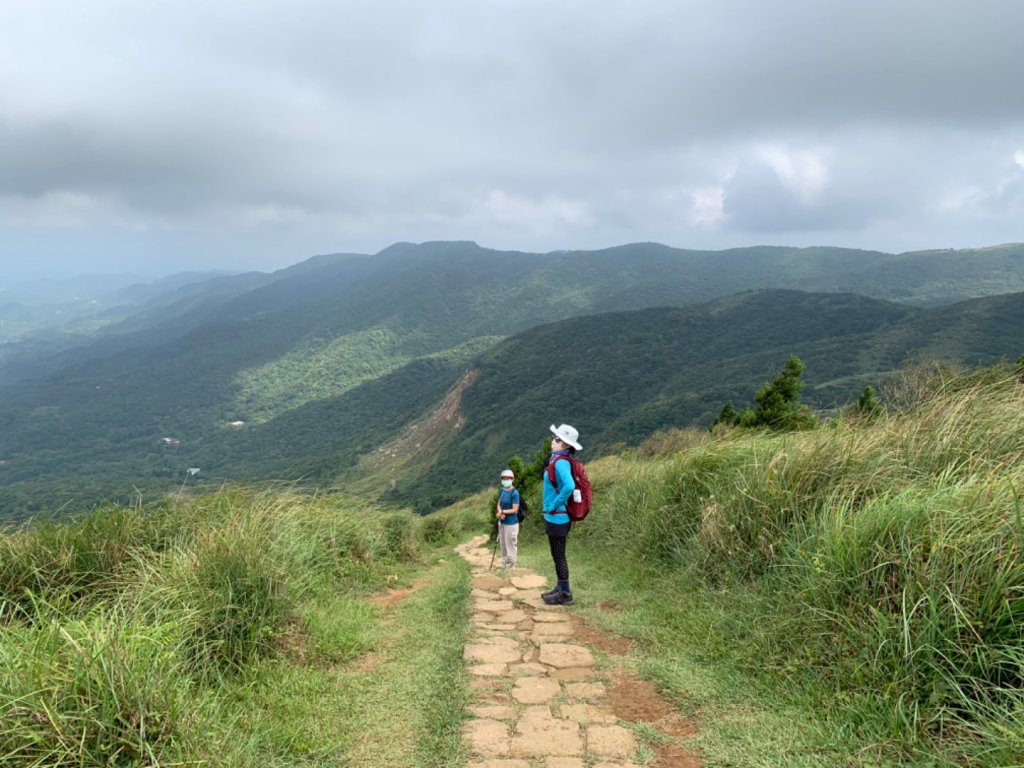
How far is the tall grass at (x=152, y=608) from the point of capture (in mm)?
2430

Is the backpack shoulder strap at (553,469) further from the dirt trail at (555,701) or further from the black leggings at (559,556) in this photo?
the dirt trail at (555,701)

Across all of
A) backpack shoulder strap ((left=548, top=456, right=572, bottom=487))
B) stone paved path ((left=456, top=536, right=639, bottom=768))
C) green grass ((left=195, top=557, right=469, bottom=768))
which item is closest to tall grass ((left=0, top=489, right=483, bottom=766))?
green grass ((left=195, top=557, right=469, bottom=768))

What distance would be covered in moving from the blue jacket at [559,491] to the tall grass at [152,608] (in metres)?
2.42

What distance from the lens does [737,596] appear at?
4484 mm

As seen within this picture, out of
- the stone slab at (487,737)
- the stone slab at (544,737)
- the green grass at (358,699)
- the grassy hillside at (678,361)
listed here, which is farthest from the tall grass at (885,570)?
the grassy hillside at (678,361)

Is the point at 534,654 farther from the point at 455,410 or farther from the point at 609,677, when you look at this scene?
the point at 455,410

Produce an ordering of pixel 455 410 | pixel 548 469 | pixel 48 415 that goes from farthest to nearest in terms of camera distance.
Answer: pixel 48 415
pixel 455 410
pixel 548 469

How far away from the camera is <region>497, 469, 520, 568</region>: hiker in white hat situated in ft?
24.8

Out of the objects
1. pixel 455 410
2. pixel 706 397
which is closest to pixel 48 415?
pixel 455 410

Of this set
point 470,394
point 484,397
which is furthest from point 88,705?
point 470,394

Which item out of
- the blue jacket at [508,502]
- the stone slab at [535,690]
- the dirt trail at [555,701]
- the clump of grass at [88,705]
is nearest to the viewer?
the clump of grass at [88,705]

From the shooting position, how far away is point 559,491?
18.2ft

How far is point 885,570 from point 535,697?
232cm

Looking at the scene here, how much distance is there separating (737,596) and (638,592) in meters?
1.36
